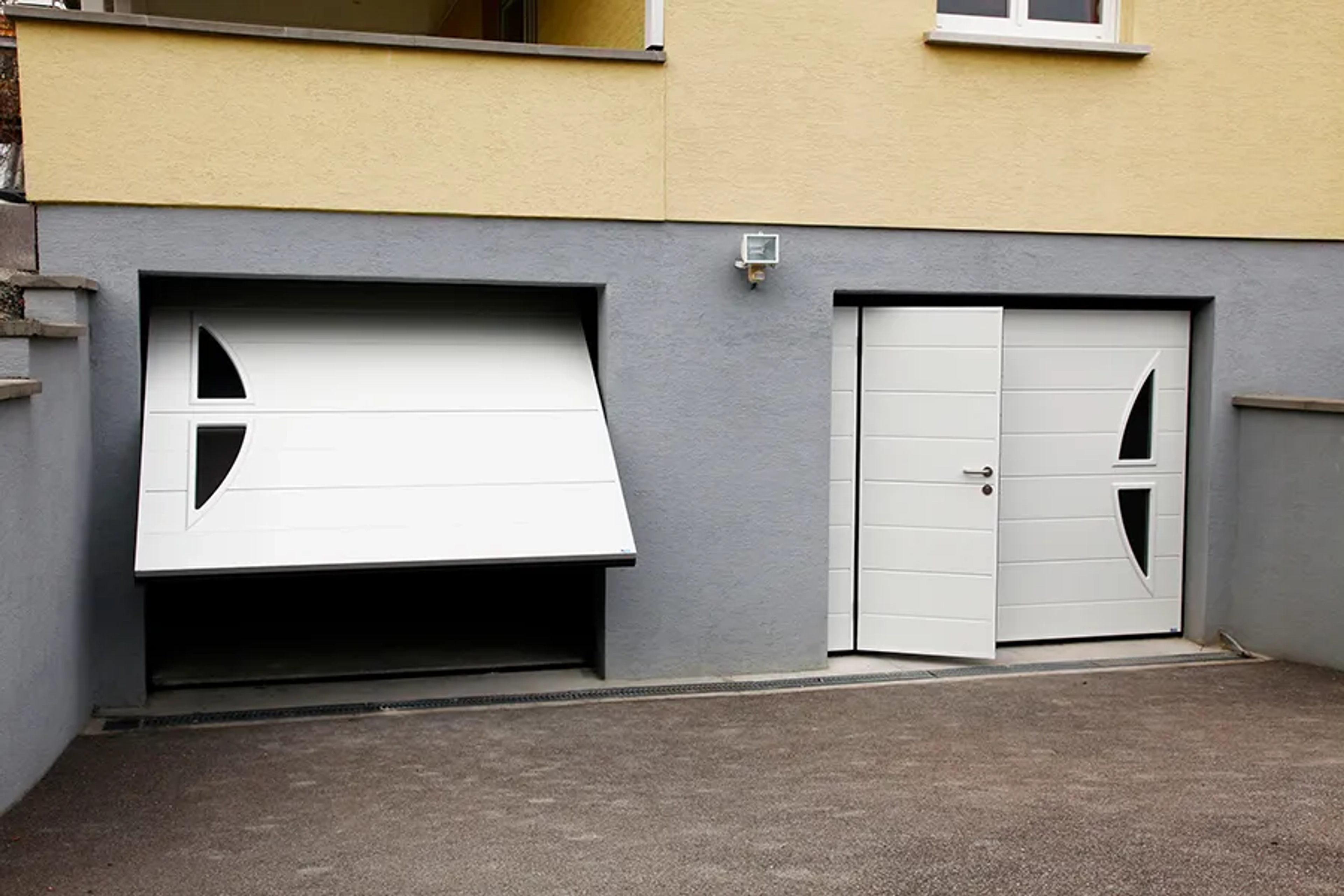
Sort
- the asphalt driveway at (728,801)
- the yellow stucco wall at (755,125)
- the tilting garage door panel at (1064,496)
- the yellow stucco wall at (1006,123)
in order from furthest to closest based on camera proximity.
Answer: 1. the tilting garage door panel at (1064,496)
2. the yellow stucco wall at (1006,123)
3. the yellow stucco wall at (755,125)
4. the asphalt driveway at (728,801)

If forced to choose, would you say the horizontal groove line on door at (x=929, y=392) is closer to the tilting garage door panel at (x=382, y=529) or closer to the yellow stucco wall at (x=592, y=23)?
the tilting garage door panel at (x=382, y=529)

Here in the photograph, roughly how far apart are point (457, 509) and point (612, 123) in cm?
255

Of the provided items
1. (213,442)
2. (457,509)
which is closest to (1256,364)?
(457,509)

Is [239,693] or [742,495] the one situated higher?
[742,495]

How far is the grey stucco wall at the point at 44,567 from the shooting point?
5.95 metres

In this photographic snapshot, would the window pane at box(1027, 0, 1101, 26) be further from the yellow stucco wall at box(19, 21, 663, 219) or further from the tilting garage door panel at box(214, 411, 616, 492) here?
the tilting garage door panel at box(214, 411, 616, 492)

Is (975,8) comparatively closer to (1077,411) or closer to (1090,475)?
(1077,411)

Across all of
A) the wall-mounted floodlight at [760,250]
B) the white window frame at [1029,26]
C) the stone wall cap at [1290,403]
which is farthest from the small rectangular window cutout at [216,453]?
the stone wall cap at [1290,403]

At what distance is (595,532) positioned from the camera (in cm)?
776

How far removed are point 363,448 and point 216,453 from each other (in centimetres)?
84

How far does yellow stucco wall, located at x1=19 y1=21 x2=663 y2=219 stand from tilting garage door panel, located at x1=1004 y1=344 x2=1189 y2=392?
284cm

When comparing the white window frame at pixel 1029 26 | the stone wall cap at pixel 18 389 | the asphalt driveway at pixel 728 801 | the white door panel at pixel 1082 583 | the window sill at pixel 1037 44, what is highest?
the white window frame at pixel 1029 26

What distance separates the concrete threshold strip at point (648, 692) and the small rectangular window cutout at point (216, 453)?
1316 millimetres

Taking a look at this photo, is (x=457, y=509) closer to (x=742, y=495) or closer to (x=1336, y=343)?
(x=742, y=495)
